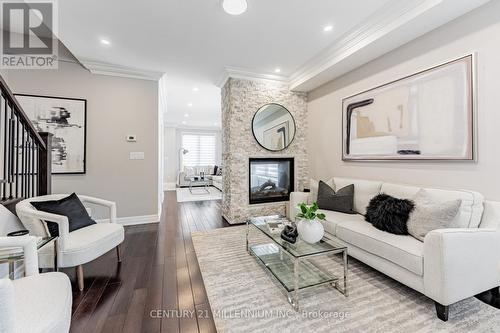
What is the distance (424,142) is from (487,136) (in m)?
0.49

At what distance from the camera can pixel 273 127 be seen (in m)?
3.98

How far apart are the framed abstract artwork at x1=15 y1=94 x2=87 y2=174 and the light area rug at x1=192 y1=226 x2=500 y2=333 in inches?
112

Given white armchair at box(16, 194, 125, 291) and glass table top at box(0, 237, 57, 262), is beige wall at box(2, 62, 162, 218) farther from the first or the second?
glass table top at box(0, 237, 57, 262)

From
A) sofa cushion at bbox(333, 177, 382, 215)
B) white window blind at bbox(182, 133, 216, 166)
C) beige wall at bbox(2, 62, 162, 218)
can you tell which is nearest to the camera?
sofa cushion at bbox(333, 177, 382, 215)

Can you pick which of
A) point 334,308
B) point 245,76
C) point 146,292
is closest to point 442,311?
point 334,308

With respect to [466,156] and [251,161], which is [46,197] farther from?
[466,156]

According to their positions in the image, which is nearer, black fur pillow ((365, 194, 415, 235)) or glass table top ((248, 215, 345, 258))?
glass table top ((248, 215, 345, 258))

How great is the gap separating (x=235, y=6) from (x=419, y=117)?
7.68ft

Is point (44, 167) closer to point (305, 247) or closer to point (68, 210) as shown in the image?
point (68, 210)

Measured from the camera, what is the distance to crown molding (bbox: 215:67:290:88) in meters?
3.62

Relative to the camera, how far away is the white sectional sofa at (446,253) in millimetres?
1469

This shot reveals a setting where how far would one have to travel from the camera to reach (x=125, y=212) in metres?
3.62

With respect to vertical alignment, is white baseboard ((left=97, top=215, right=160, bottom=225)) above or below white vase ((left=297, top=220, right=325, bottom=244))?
below

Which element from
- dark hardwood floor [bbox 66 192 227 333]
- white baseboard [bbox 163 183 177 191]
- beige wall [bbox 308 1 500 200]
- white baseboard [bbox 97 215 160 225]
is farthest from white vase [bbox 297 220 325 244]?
white baseboard [bbox 163 183 177 191]
